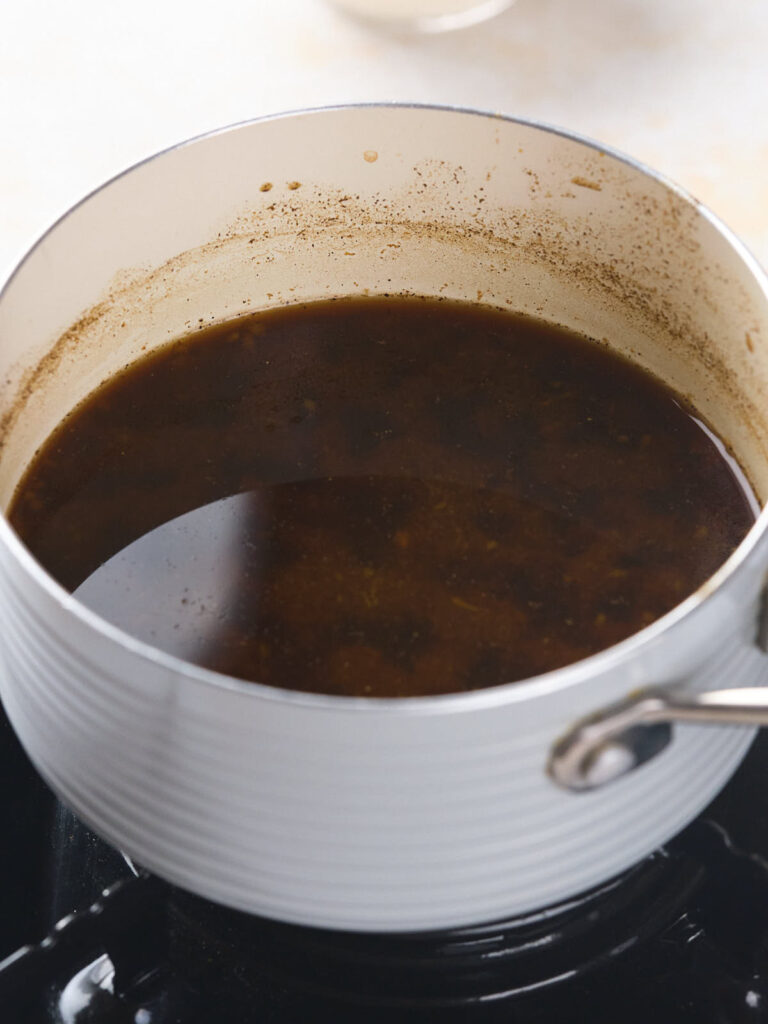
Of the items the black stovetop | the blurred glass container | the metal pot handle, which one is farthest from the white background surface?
the metal pot handle

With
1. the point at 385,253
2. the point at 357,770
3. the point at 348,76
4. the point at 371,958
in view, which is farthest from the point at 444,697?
the point at 348,76

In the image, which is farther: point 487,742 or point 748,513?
point 748,513

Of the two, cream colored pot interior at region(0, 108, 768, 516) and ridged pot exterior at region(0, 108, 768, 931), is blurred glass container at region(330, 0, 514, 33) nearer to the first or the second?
cream colored pot interior at region(0, 108, 768, 516)

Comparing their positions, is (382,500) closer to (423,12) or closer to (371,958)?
(371,958)

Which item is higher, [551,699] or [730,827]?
[551,699]

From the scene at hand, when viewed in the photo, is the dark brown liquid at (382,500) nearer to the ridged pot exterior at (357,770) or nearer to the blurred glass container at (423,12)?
the ridged pot exterior at (357,770)

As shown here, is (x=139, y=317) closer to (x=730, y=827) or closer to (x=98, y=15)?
(x=730, y=827)

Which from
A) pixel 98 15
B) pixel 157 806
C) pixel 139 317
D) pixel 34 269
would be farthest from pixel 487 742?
pixel 98 15

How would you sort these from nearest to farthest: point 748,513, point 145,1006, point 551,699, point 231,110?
point 551,699 < point 145,1006 < point 748,513 < point 231,110
